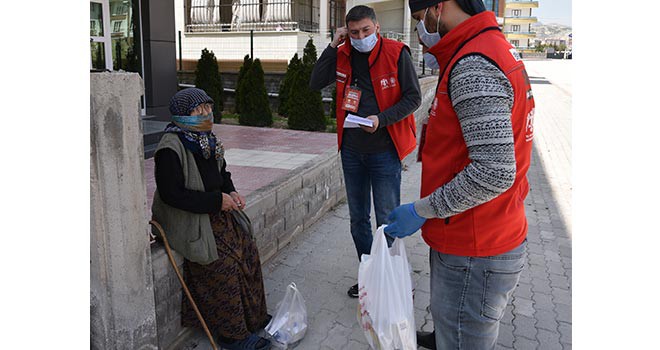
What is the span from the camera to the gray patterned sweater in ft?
5.16

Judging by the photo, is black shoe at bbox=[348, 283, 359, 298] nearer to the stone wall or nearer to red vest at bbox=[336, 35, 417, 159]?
red vest at bbox=[336, 35, 417, 159]

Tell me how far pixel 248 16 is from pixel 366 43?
15.2 metres

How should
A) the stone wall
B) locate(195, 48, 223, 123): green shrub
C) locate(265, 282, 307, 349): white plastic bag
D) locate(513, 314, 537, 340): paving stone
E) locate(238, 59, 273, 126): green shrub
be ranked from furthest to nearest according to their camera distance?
locate(195, 48, 223, 123): green shrub → locate(238, 59, 273, 126): green shrub → locate(513, 314, 537, 340): paving stone → locate(265, 282, 307, 349): white plastic bag → the stone wall

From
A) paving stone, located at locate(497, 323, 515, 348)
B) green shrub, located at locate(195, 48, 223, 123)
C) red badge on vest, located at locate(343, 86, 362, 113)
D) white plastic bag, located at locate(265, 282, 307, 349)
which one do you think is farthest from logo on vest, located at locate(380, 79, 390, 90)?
green shrub, located at locate(195, 48, 223, 123)

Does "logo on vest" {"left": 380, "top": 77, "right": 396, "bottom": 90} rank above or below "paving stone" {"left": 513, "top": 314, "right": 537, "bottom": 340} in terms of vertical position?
above

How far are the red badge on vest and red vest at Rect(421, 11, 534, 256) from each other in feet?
4.92

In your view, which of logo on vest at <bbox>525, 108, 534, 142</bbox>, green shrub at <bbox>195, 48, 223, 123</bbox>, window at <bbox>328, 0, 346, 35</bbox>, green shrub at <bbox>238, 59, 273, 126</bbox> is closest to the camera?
logo on vest at <bbox>525, 108, 534, 142</bbox>

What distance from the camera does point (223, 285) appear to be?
2.83 m

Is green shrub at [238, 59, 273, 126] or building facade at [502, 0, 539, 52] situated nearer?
green shrub at [238, 59, 273, 126]

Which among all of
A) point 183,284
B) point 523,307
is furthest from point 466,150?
point 523,307

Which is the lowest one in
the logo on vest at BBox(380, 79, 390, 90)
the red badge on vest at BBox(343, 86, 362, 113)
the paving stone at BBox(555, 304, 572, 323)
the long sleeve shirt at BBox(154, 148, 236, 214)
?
the paving stone at BBox(555, 304, 572, 323)

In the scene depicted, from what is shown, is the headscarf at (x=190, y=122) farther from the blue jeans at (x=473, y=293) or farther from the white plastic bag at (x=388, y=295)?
the blue jeans at (x=473, y=293)

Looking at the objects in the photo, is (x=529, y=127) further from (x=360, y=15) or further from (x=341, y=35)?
(x=341, y=35)

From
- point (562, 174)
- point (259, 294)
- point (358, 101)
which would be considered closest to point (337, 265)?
point (259, 294)
